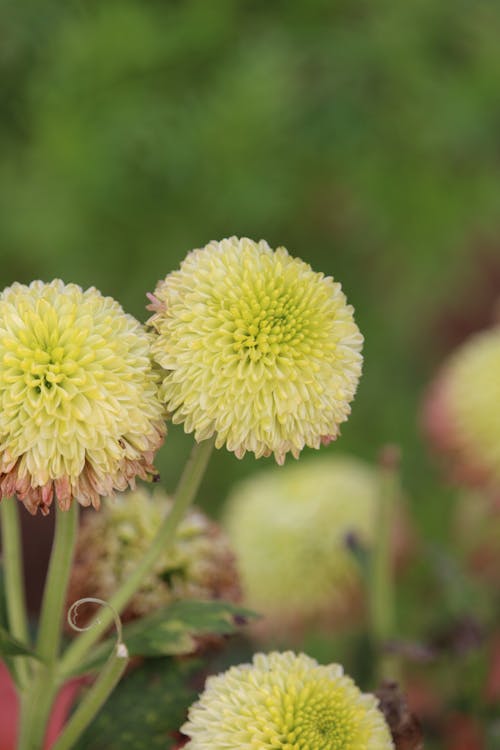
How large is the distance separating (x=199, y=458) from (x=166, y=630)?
0.07 metres

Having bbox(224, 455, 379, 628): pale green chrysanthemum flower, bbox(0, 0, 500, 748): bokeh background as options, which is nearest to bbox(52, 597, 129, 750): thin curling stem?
bbox(224, 455, 379, 628): pale green chrysanthemum flower

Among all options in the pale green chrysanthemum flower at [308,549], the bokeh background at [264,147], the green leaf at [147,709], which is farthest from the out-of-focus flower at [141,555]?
the bokeh background at [264,147]

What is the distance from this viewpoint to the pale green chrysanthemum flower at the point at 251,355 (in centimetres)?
31

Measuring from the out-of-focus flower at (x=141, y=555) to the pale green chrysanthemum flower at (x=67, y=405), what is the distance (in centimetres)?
11

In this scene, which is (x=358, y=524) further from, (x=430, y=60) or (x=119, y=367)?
(x=430, y=60)

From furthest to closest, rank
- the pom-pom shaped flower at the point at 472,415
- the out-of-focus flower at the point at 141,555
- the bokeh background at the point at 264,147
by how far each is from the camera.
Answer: the bokeh background at the point at 264,147
the pom-pom shaped flower at the point at 472,415
the out-of-focus flower at the point at 141,555

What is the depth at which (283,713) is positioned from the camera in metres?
0.32

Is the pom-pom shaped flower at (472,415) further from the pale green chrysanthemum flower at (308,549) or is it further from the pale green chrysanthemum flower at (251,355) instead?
the pale green chrysanthemum flower at (251,355)

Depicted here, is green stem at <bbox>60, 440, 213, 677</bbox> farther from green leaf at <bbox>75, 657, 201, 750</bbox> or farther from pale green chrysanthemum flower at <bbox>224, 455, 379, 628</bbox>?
pale green chrysanthemum flower at <bbox>224, 455, 379, 628</bbox>

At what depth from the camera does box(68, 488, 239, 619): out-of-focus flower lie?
1.37 feet

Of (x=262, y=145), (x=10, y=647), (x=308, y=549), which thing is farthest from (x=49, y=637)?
(x=262, y=145)

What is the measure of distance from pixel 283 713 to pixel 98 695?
0.06 meters

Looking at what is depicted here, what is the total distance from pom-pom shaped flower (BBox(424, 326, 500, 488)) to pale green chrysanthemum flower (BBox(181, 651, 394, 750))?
1.03 feet

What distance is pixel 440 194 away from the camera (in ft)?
3.96
